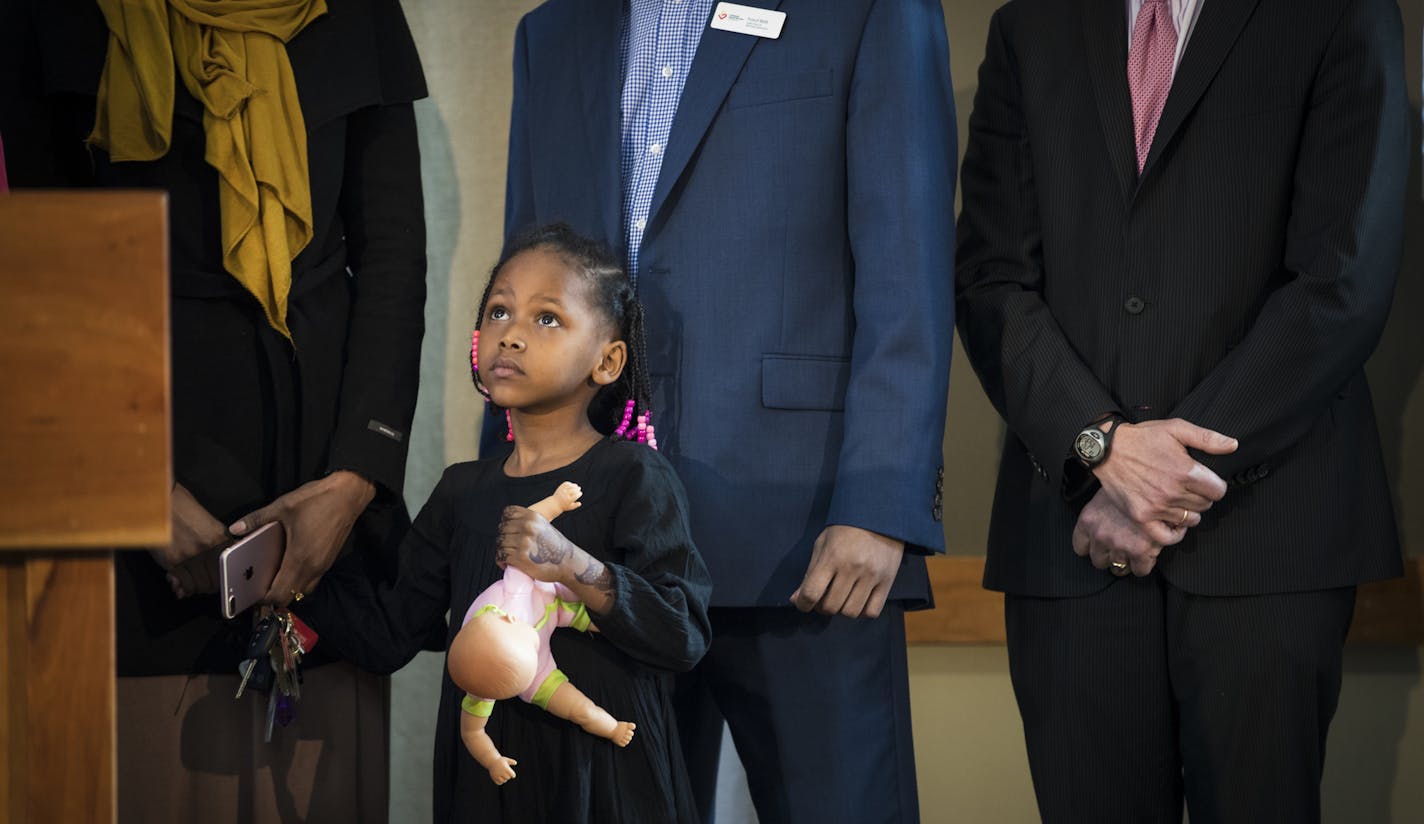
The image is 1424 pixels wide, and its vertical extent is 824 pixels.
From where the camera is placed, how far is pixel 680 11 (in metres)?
2.16

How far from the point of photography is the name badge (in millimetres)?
2094

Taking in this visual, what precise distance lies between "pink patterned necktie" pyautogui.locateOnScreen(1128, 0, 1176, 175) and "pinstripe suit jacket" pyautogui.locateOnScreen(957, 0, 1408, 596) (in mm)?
25

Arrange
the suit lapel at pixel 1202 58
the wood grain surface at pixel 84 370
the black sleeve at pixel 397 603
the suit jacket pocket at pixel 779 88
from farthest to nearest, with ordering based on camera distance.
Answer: the suit lapel at pixel 1202 58, the suit jacket pocket at pixel 779 88, the black sleeve at pixel 397 603, the wood grain surface at pixel 84 370

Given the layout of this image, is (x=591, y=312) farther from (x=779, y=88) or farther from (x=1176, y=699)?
(x=1176, y=699)

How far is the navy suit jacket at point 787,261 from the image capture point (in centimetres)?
204

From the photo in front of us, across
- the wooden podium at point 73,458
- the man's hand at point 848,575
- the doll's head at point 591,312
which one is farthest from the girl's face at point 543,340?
the wooden podium at point 73,458

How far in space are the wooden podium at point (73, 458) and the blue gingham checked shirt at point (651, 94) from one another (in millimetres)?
1104

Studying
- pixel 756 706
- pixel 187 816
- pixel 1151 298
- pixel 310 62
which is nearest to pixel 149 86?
pixel 310 62

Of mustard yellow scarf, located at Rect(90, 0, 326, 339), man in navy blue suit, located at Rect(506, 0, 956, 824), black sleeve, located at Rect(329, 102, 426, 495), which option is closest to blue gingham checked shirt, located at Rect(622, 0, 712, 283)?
man in navy blue suit, located at Rect(506, 0, 956, 824)

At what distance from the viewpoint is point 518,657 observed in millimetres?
1647

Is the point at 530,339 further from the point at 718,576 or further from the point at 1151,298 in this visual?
the point at 1151,298

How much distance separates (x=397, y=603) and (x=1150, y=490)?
107 centimetres

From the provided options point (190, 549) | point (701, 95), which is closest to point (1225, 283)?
point (701, 95)

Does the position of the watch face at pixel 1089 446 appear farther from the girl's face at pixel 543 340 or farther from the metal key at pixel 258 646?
the metal key at pixel 258 646
